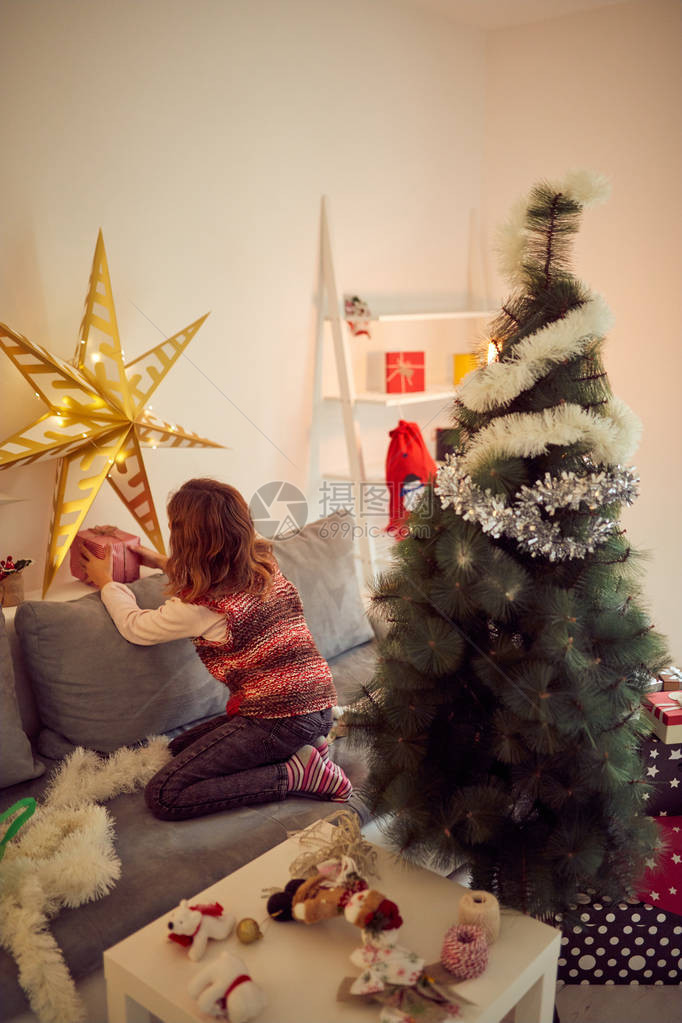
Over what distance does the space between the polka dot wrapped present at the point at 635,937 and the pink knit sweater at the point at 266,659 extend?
2.29 ft

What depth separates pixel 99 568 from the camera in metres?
2.12

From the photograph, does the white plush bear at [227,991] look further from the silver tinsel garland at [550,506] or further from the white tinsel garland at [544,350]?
the white tinsel garland at [544,350]

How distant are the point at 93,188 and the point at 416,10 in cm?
168

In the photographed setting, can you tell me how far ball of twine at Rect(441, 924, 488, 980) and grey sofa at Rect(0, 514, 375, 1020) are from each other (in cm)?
52

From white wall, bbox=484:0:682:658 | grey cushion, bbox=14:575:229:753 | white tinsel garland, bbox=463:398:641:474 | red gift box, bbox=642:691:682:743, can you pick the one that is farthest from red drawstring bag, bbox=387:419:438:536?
white tinsel garland, bbox=463:398:641:474

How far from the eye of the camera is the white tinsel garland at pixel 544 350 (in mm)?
1331

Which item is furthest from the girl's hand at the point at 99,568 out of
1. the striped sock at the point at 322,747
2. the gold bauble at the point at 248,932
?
the gold bauble at the point at 248,932

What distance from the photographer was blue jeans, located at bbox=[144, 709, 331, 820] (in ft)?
5.76

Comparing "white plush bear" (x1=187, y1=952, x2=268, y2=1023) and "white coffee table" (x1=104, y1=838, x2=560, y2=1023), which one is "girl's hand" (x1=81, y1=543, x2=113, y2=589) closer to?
"white coffee table" (x1=104, y1=838, x2=560, y2=1023)

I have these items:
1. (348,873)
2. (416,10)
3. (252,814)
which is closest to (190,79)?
(416,10)

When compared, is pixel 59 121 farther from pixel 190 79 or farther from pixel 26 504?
pixel 26 504

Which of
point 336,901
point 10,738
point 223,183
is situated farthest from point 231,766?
point 223,183

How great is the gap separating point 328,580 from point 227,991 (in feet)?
4.50

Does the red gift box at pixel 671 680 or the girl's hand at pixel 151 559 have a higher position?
the girl's hand at pixel 151 559
